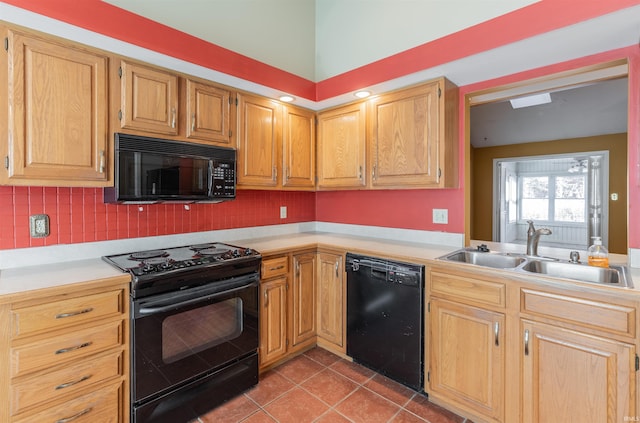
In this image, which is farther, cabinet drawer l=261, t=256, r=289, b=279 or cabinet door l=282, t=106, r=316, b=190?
cabinet door l=282, t=106, r=316, b=190

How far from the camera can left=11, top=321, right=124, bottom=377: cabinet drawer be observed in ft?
4.39

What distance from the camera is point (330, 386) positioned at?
2.18m

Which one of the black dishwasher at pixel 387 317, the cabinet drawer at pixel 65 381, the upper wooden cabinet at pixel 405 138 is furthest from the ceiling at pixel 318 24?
the cabinet drawer at pixel 65 381

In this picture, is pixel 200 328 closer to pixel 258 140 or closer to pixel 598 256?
pixel 258 140

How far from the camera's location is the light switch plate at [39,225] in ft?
5.87

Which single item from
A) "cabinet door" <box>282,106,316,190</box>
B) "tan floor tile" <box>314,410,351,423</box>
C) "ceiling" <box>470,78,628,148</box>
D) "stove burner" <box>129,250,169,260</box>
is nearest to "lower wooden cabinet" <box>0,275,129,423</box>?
"stove burner" <box>129,250,169,260</box>

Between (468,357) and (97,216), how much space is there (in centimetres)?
253

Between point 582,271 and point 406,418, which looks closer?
point 582,271

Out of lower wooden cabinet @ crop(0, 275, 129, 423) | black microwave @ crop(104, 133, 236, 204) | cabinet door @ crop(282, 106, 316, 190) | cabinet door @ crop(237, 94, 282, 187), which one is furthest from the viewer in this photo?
cabinet door @ crop(282, 106, 316, 190)

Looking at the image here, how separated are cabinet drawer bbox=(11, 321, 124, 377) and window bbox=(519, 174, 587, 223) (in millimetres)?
7642

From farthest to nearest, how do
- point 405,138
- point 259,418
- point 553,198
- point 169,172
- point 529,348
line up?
point 553,198 → point 405,138 → point 169,172 → point 259,418 → point 529,348

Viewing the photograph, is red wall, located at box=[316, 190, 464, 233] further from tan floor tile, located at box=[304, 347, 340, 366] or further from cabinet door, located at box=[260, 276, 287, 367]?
tan floor tile, located at box=[304, 347, 340, 366]

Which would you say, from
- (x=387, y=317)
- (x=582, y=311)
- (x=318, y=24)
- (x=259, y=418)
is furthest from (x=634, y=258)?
(x=318, y=24)

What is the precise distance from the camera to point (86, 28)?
1.60 metres
